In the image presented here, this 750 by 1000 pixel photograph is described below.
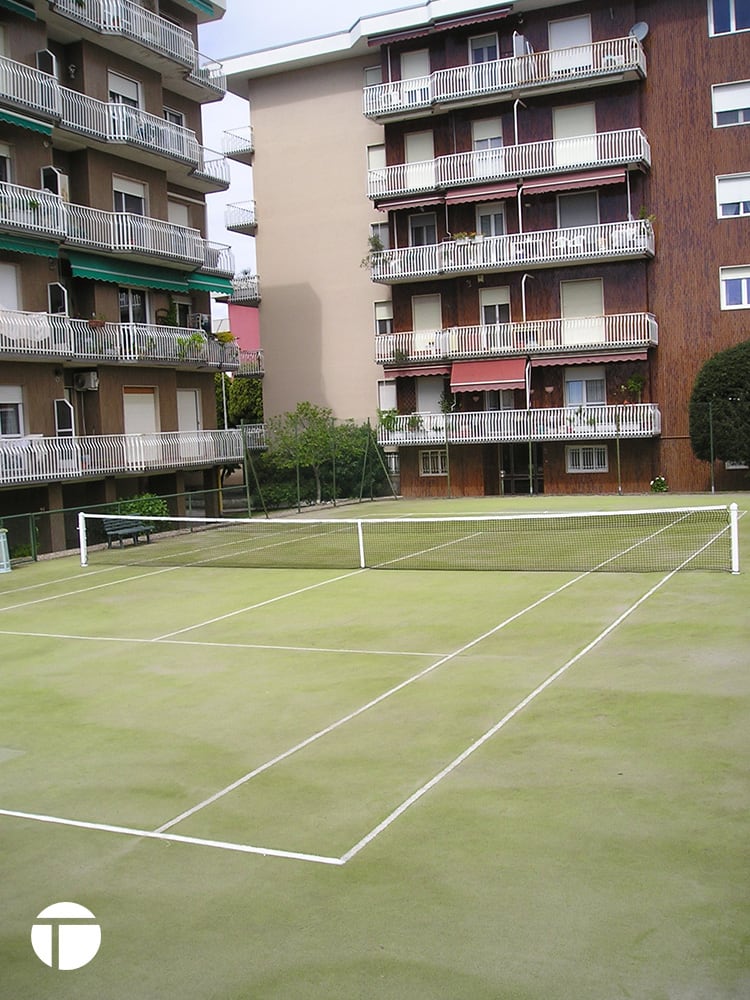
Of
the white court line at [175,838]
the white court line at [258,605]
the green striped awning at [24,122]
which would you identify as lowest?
the white court line at [175,838]

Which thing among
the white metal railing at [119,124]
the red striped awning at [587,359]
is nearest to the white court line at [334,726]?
A: the white metal railing at [119,124]

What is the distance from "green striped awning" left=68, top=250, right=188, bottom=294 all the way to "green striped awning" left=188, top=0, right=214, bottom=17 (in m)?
9.36

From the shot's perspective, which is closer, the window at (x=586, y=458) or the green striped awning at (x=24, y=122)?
the green striped awning at (x=24, y=122)

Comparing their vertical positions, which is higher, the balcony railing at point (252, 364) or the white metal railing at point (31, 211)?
the white metal railing at point (31, 211)

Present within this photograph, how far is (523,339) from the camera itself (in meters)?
41.4

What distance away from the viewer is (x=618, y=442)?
39.8m

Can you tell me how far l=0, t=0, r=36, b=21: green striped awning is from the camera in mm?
28750

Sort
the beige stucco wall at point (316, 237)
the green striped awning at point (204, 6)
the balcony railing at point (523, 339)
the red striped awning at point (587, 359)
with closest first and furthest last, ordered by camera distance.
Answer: the green striped awning at point (204, 6)
the red striped awning at point (587, 359)
the balcony railing at point (523, 339)
the beige stucco wall at point (316, 237)

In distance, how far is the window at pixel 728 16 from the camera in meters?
38.2

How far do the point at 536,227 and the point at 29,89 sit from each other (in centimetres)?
2021

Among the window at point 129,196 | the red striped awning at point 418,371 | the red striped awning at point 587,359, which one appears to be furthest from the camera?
the red striped awning at point 418,371

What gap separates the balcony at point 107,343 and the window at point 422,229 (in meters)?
10.5

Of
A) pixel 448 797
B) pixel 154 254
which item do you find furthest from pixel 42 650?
pixel 154 254

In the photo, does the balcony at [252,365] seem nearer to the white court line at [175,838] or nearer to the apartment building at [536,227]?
the apartment building at [536,227]
